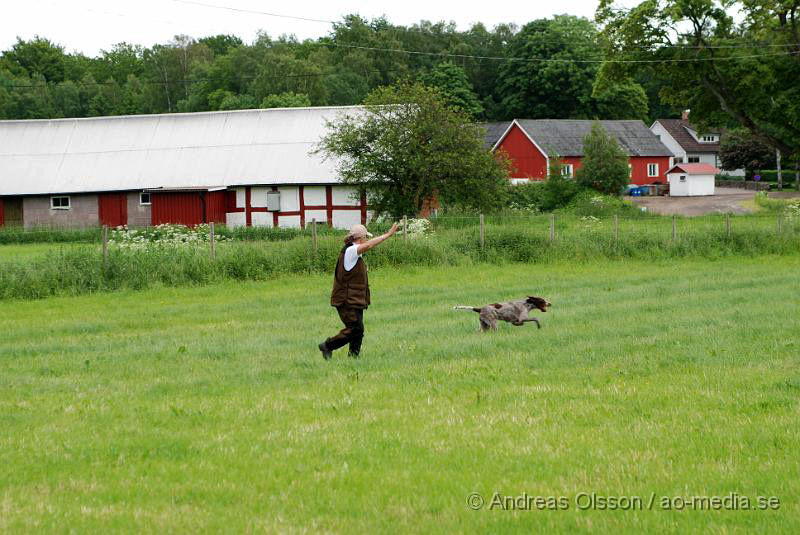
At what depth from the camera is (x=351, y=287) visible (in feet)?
40.6

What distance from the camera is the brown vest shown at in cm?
1234

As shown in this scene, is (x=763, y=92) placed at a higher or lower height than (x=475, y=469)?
higher

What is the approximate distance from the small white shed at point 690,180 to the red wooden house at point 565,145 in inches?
129

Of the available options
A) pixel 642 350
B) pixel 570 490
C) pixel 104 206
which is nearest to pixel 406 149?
pixel 104 206

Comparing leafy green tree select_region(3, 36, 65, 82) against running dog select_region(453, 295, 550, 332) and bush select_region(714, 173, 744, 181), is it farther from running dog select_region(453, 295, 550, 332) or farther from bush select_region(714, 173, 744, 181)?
running dog select_region(453, 295, 550, 332)

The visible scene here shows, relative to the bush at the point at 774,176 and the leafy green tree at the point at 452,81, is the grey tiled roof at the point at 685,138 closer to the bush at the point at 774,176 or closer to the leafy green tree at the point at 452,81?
the bush at the point at 774,176

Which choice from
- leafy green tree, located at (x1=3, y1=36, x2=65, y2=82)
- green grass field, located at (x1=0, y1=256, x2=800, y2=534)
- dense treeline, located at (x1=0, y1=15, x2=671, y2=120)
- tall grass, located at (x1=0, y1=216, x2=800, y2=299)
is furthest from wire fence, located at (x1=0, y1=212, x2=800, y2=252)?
leafy green tree, located at (x1=3, y1=36, x2=65, y2=82)

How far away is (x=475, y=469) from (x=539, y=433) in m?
1.18

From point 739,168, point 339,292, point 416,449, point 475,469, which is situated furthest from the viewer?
point 739,168

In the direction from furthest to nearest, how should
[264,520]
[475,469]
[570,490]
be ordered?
1. [475,469]
2. [570,490]
3. [264,520]

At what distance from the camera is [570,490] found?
22.6ft

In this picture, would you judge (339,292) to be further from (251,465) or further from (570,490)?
(570,490)

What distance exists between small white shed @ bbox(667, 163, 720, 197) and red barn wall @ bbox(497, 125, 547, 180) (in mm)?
9882

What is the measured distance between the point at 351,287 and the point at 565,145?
6638cm
